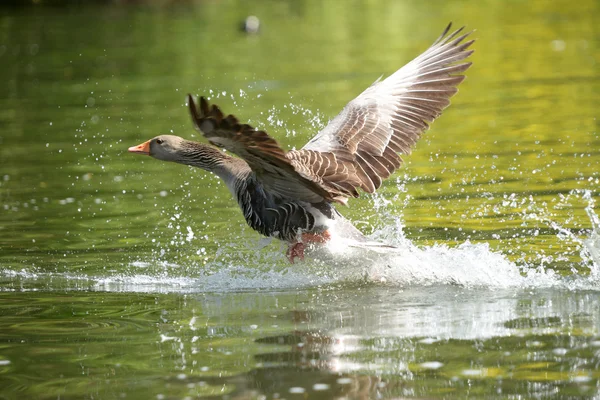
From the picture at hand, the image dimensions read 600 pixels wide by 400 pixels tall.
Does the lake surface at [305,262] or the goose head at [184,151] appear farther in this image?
the goose head at [184,151]

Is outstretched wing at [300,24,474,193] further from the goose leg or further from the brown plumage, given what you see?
the goose leg

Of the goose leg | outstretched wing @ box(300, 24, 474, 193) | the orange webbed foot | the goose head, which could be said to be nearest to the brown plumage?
outstretched wing @ box(300, 24, 474, 193)

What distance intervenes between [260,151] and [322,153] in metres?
1.49

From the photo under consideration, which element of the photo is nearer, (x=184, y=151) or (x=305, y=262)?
(x=184, y=151)

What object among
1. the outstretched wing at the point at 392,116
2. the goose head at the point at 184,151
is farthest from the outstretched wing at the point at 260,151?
the goose head at the point at 184,151

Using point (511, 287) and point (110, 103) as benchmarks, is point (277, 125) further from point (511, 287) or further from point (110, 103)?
point (511, 287)

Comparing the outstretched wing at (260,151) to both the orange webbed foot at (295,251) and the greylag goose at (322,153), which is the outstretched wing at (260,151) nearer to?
the greylag goose at (322,153)

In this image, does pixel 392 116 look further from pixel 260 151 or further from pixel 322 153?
pixel 260 151

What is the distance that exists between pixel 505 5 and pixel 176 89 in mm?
18896

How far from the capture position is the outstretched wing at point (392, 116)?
8445 mm

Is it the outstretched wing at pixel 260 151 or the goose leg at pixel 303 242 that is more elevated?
the outstretched wing at pixel 260 151

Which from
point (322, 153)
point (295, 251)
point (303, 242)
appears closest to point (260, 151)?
point (322, 153)

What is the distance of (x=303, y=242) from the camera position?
8.22 metres

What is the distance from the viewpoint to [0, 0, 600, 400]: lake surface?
5961mm
